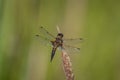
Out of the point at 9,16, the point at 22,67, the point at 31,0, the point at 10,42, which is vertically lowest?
the point at 22,67

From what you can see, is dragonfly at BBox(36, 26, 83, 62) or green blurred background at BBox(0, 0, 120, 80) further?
green blurred background at BBox(0, 0, 120, 80)

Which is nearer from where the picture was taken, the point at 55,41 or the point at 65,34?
the point at 55,41

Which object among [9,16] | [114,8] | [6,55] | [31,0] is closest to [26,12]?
[31,0]

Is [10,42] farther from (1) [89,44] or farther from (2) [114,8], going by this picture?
(2) [114,8]

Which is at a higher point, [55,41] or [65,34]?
[65,34]

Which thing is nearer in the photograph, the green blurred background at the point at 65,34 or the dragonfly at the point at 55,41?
the dragonfly at the point at 55,41

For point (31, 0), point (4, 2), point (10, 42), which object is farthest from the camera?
point (31, 0)

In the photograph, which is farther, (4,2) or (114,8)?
(114,8)

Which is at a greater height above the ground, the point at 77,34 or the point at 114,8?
the point at 114,8
